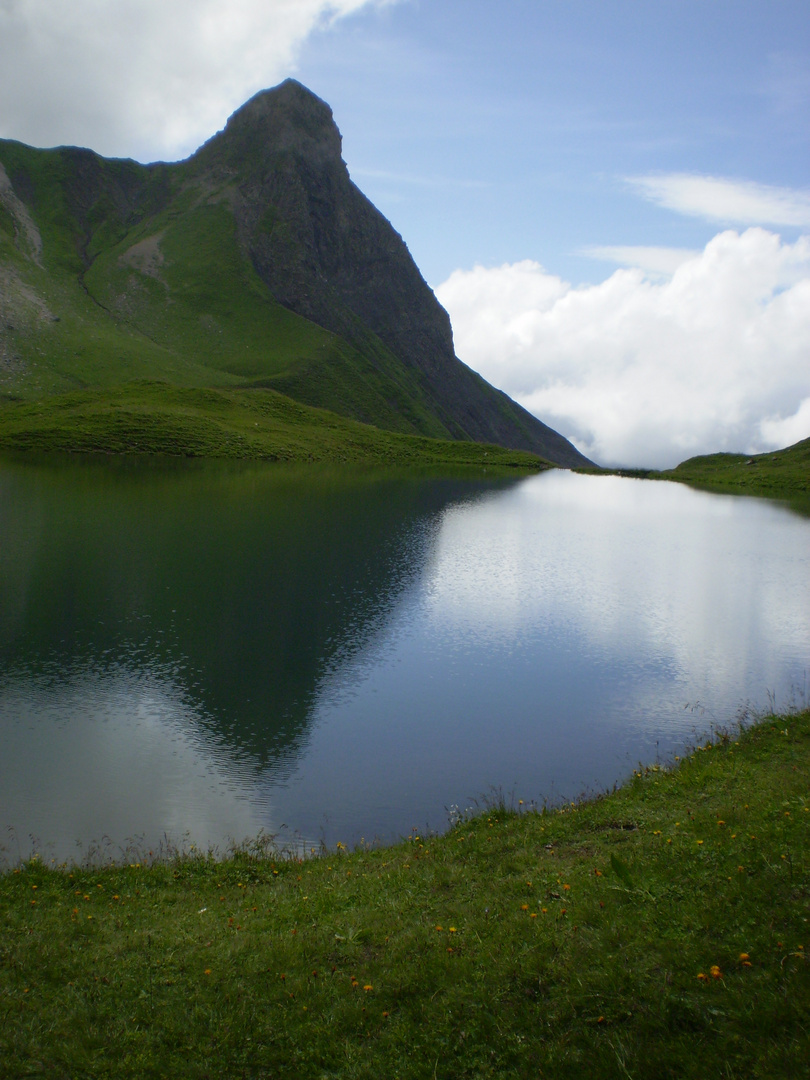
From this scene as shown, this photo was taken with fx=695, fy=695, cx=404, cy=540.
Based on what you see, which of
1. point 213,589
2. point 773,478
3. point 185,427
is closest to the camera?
point 213,589

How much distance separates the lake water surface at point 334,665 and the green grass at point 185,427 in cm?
6087

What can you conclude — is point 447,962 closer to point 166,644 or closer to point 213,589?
point 166,644

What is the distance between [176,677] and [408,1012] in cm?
2270

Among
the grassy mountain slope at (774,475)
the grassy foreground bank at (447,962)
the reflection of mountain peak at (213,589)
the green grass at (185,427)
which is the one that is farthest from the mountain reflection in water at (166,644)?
the grassy mountain slope at (774,475)

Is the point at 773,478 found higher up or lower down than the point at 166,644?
higher up

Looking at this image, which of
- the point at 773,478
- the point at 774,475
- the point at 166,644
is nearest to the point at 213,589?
the point at 166,644

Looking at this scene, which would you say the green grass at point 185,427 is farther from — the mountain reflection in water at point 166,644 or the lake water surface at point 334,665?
the lake water surface at point 334,665

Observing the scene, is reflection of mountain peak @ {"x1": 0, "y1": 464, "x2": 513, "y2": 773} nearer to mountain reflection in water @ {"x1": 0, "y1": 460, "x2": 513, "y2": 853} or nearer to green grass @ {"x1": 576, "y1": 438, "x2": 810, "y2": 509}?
mountain reflection in water @ {"x1": 0, "y1": 460, "x2": 513, "y2": 853}

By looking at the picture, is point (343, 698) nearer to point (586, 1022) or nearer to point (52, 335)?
point (586, 1022)

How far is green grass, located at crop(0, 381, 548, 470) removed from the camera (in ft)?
422

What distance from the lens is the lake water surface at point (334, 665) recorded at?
818 inches

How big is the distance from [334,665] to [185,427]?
12276 centimetres

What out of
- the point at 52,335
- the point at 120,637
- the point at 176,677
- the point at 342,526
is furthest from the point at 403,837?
the point at 52,335

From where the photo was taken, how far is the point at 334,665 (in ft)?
109
